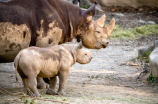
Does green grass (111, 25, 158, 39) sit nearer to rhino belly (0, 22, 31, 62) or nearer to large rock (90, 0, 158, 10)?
large rock (90, 0, 158, 10)

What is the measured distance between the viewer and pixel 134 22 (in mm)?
15438

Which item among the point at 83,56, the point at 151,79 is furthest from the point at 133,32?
the point at 83,56

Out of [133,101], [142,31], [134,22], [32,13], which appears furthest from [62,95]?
[134,22]

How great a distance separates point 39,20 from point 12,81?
170 cm

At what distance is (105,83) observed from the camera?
7602 mm

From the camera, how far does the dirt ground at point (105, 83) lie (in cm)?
547

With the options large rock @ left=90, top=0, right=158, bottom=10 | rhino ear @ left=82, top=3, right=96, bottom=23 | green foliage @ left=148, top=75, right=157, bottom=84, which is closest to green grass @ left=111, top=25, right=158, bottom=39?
large rock @ left=90, top=0, right=158, bottom=10

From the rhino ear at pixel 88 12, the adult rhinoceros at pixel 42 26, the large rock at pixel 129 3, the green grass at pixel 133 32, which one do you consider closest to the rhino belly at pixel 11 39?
the adult rhinoceros at pixel 42 26

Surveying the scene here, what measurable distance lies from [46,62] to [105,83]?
2387 mm

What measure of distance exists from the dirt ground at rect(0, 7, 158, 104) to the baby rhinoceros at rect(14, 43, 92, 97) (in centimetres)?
29

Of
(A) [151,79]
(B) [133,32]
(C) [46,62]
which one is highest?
(C) [46,62]

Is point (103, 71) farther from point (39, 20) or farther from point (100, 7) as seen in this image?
point (100, 7)

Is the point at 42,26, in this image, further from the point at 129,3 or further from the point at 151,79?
the point at 129,3

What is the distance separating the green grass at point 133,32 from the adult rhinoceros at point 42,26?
646 centimetres
